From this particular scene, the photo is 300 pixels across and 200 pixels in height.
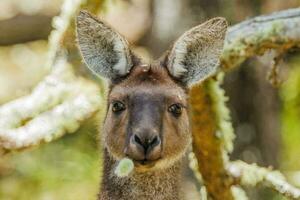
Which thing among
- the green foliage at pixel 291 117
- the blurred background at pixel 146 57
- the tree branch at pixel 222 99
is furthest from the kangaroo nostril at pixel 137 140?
the green foliage at pixel 291 117

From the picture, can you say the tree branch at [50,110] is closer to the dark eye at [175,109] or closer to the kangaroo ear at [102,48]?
the kangaroo ear at [102,48]

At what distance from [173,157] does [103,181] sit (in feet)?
1.62

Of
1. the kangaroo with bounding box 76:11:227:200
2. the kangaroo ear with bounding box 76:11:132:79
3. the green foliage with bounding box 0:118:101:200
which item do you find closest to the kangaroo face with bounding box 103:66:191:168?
the kangaroo with bounding box 76:11:227:200

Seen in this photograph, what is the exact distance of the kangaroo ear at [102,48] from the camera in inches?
273

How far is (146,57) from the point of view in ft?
38.1

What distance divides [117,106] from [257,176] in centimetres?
142

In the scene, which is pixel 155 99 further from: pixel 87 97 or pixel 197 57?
pixel 87 97

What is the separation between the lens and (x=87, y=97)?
786 cm

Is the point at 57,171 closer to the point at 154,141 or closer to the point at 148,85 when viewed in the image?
the point at 148,85

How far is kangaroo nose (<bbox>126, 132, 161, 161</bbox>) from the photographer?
636 centimetres

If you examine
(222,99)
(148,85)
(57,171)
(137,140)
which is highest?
(148,85)

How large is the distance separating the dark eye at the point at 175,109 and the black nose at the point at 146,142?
37cm

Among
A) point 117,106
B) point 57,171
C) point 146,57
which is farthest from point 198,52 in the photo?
point 57,171

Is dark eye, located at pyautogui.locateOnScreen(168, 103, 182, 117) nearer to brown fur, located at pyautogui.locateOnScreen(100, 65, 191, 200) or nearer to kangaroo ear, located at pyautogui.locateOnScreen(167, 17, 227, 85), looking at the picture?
brown fur, located at pyautogui.locateOnScreen(100, 65, 191, 200)
